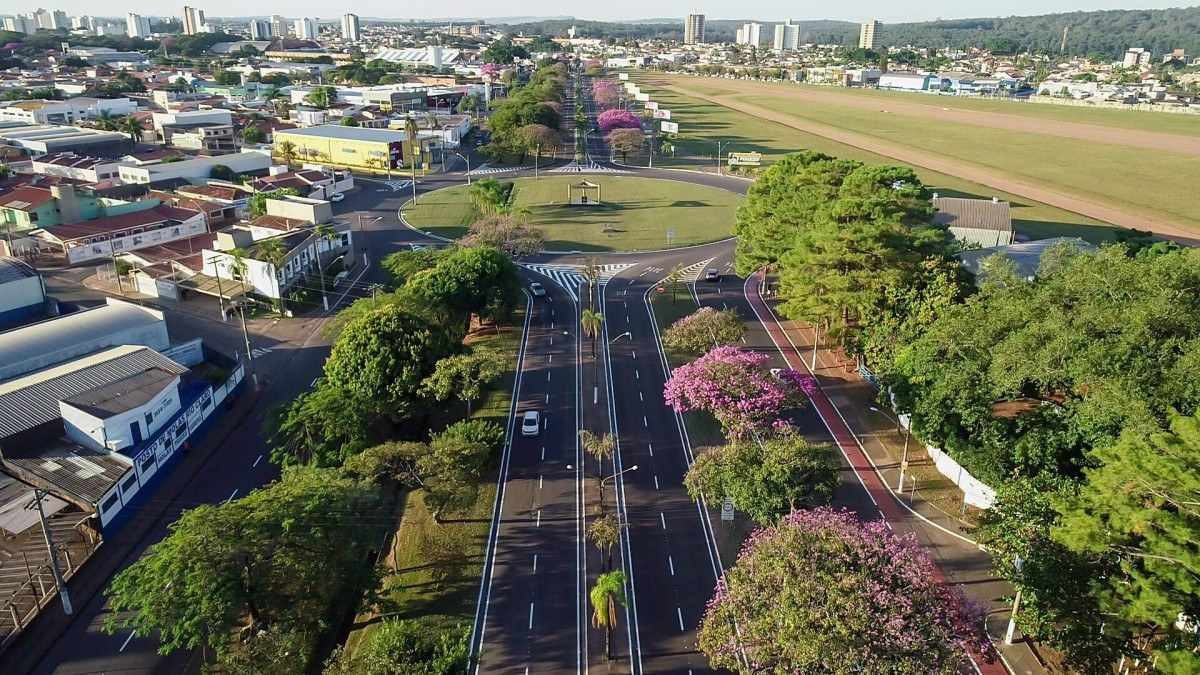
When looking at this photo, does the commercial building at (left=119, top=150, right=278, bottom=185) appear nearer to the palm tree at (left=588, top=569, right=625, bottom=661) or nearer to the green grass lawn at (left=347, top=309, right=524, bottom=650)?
the green grass lawn at (left=347, top=309, right=524, bottom=650)

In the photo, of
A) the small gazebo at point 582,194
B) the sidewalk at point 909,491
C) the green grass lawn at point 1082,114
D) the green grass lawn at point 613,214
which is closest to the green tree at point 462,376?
the sidewalk at point 909,491

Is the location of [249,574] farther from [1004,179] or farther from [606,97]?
[606,97]

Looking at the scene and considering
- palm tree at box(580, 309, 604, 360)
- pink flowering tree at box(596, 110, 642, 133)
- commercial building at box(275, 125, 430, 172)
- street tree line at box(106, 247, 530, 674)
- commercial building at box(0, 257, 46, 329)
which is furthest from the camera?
pink flowering tree at box(596, 110, 642, 133)

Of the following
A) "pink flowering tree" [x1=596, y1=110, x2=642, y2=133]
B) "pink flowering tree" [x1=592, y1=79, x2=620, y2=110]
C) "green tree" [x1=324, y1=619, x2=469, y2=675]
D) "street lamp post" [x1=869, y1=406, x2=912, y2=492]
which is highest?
"pink flowering tree" [x1=592, y1=79, x2=620, y2=110]

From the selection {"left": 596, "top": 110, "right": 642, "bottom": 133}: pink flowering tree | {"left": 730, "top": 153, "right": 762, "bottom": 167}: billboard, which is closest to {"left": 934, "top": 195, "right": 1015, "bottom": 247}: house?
{"left": 730, "top": 153, "right": 762, "bottom": 167}: billboard

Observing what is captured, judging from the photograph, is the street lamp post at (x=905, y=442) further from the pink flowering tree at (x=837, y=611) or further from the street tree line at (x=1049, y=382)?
the pink flowering tree at (x=837, y=611)

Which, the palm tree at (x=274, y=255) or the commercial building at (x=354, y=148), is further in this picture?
the commercial building at (x=354, y=148)

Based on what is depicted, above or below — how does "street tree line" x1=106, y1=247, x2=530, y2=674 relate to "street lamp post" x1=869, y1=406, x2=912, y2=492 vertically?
above

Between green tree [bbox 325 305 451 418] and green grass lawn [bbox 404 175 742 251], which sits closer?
green tree [bbox 325 305 451 418]
